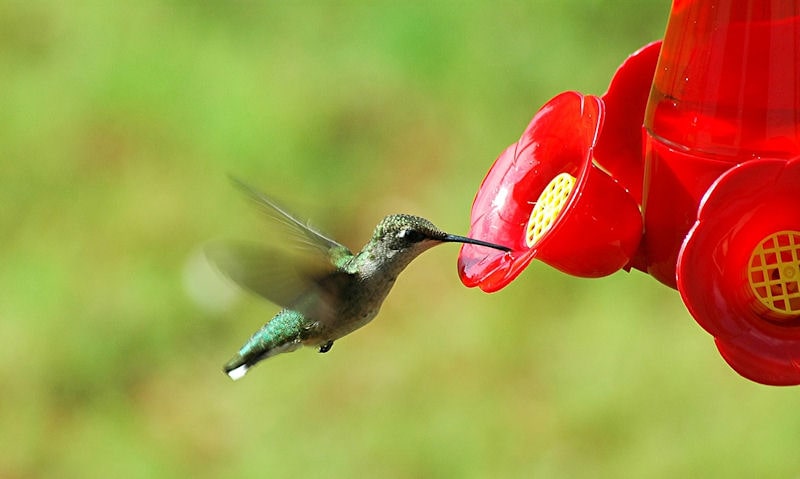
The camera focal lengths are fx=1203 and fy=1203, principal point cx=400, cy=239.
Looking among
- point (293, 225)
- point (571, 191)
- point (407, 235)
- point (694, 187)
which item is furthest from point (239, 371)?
point (694, 187)

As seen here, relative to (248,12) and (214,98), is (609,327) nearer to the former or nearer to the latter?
(214,98)

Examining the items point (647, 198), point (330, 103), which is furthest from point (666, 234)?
point (330, 103)

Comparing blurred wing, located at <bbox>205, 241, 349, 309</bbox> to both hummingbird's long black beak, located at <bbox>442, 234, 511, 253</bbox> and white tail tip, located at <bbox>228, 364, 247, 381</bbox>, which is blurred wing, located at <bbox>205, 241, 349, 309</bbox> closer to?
hummingbird's long black beak, located at <bbox>442, 234, 511, 253</bbox>

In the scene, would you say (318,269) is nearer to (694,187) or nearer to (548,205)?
(548,205)

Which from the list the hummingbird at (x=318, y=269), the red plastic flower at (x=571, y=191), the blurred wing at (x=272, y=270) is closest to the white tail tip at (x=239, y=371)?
the hummingbird at (x=318, y=269)

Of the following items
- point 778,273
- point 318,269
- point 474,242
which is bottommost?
point 318,269

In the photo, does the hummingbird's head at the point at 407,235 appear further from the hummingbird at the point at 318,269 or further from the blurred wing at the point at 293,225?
the blurred wing at the point at 293,225
